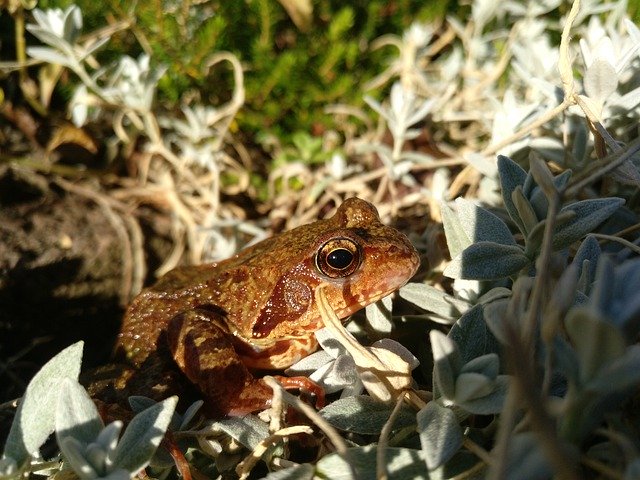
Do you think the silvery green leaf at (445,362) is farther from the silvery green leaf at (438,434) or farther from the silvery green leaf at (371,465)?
the silvery green leaf at (371,465)

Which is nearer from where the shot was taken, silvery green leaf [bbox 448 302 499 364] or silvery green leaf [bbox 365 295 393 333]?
silvery green leaf [bbox 448 302 499 364]

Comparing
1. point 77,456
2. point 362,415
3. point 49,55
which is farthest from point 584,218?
point 49,55

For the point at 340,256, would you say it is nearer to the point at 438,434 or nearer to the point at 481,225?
the point at 481,225

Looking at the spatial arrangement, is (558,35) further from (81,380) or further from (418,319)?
(81,380)

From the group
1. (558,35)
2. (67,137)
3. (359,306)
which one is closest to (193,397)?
(359,306)

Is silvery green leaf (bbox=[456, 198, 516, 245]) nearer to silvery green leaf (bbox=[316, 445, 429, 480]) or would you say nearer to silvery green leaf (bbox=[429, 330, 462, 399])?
silvery green leaf (bbox=[429, 330, 462, 399])

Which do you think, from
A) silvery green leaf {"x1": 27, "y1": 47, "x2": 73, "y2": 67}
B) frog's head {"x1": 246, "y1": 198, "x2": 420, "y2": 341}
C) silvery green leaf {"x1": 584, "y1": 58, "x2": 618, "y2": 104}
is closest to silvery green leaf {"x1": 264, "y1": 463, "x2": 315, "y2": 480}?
frog's head {"x1": 246, "y1": 198, "x2": 420, "y2": 341}
